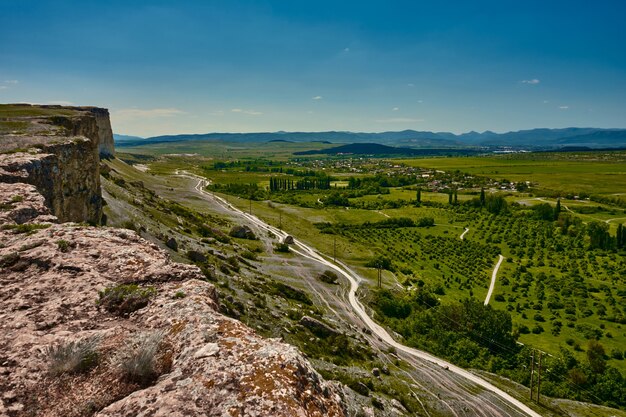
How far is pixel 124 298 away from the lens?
29.0ft

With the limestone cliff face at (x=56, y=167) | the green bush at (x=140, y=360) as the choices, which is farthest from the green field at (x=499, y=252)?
the green bush at (x=140, y=360)

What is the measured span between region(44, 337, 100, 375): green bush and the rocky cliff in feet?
0.06

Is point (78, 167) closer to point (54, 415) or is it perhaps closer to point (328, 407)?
point (54, 415)

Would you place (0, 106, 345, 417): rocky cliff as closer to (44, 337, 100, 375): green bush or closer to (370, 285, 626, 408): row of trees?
(44, 337, 100, 375): green bush

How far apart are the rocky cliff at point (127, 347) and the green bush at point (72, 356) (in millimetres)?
18

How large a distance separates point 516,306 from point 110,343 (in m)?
73.1

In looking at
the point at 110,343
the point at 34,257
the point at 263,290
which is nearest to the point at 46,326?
the point at 110,343

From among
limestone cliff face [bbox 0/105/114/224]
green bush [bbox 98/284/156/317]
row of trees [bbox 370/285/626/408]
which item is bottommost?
row of trees [bbox 370/285/626/408]

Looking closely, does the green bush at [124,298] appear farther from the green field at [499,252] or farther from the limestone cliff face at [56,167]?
the green field at [499,252]

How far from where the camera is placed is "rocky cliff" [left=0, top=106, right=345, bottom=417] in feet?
20.8

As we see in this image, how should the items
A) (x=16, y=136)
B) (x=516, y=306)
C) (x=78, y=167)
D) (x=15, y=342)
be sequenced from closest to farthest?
(x=15, y=342)
(x=16, y=136)
(x=78, y=167)
(x=516, y=306)

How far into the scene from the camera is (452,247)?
104 meters

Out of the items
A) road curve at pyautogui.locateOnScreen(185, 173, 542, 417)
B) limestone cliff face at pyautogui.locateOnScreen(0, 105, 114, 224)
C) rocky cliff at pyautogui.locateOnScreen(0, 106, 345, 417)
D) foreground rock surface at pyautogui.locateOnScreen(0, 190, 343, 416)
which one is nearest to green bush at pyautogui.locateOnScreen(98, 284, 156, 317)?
rocky cliff at pyautogui.locateOnScreen(0, 106, 345, 417)

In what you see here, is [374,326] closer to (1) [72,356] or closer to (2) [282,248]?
(2) [282,248]
